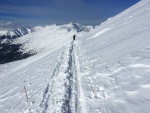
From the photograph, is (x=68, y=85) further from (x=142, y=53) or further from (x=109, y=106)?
(x=142, y=53)

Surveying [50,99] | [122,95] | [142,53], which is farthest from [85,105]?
[142,53]

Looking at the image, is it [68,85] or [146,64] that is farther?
[68,85]

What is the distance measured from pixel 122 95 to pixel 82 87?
10.6 feet

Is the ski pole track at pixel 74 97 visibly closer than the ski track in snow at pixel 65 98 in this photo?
Yes

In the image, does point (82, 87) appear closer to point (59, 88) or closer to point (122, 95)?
point (59, 88)

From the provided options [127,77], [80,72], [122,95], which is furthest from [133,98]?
[80,72]

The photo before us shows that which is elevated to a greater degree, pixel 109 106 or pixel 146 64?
pixel 146 64

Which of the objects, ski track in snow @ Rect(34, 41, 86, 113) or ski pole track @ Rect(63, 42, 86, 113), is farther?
ski track in snow @ Rect(34, 41, 86, 113)

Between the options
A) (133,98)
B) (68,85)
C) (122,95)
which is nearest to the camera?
(133,98)

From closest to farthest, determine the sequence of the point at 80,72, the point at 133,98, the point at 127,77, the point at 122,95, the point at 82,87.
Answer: the point at 133,98
the point at 122,95
the point at 127,77
the point at 82,87
the point at 80,72

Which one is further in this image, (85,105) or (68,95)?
(68,95)

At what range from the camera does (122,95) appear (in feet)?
28.7

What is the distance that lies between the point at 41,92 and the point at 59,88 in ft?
4.19

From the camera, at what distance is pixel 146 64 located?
10500mm
